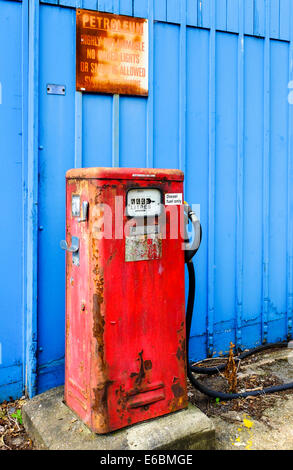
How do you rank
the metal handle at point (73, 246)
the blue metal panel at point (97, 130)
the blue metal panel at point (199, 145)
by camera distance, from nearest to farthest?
the metal handle at point (73, 246)
the blue metal panel at point (97, 130)
the blue metal panel at point (199, 145)

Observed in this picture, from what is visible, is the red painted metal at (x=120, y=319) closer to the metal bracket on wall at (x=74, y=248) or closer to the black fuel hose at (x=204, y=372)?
the metal bracket on wall at (x=74, y=248)

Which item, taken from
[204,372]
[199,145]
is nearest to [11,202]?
[199,145]

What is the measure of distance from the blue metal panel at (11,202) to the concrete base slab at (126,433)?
46 centimetres

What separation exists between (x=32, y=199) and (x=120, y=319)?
1.08 meters

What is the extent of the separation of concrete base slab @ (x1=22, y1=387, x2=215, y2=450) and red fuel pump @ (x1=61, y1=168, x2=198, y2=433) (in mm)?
52

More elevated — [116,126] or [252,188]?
[116,126]

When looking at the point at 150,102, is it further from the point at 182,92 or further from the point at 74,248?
the point at 74,248

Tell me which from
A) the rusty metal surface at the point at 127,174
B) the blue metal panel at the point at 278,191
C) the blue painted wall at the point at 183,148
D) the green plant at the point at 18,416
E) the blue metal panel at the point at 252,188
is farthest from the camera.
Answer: the blue metal panel at the point at 278,191

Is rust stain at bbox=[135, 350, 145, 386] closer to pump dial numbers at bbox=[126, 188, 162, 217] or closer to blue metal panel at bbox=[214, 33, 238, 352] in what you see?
pump dial numbers at bbox=[126, 188, 162, 217]

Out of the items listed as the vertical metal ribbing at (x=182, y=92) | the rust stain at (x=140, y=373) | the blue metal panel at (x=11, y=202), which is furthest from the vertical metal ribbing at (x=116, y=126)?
the rust stain at (x=140, y=373)

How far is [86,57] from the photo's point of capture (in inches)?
121

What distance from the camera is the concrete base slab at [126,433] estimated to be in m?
2.33

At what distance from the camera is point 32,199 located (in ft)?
9.68
